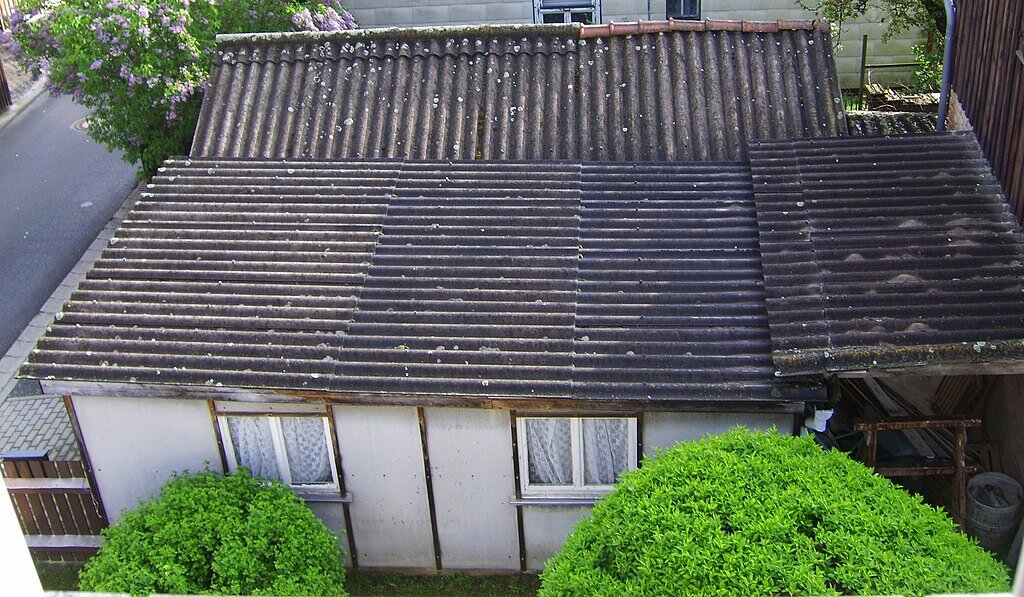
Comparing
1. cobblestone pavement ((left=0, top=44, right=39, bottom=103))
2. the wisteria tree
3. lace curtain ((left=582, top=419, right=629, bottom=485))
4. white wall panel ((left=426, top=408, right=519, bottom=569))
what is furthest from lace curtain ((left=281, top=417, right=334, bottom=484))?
cobblestone pavement ((left=0, top=44, right=39, bottom=103))

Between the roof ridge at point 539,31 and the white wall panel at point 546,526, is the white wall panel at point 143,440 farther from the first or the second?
the roof ridge at point 539,31

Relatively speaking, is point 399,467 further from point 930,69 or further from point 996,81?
point 930,69

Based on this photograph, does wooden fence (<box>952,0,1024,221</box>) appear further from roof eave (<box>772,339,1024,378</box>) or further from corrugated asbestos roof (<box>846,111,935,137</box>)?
roof eave (<box>772,339,1024,378</box>)

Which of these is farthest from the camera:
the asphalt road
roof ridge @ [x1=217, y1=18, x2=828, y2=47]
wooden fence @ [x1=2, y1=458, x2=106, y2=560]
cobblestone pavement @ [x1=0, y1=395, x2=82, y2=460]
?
the asphalt road

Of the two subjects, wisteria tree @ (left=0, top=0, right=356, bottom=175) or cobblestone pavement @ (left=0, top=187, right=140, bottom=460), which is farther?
wisteria tree @ (left=0, top=0, right=356, bottom=175)

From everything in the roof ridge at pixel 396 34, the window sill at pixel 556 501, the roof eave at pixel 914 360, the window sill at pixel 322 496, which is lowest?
the window sill at pixel 556 501

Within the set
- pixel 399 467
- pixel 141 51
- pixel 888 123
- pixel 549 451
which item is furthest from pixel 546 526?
pixel 141 51

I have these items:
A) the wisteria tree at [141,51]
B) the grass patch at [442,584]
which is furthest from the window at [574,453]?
the wisteria tree at [141,51]

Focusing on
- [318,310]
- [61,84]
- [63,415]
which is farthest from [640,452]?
[61,84]
